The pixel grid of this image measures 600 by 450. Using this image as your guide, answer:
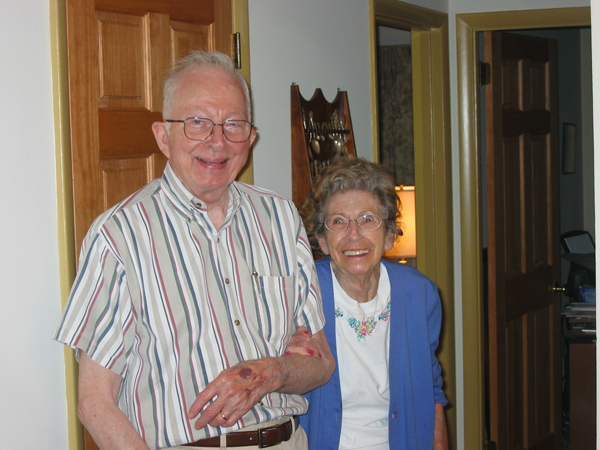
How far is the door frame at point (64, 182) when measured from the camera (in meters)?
1.56

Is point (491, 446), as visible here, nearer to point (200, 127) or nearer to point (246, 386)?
point (246, 386)

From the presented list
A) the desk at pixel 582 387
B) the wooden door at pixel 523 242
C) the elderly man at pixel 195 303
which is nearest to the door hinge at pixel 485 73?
the wooden door at pixel 523 242

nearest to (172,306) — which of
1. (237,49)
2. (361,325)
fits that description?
(361,325)

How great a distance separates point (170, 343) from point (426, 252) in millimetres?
2327

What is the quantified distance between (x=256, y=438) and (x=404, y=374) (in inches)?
23.2

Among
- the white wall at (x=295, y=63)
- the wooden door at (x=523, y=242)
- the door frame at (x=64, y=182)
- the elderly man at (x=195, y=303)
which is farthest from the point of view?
the wooden door at (x=523, y=242)

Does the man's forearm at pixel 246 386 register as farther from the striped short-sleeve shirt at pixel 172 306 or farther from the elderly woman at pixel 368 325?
the elderly woman at pixel 368 325

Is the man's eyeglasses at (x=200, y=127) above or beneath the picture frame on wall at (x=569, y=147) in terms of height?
beneath

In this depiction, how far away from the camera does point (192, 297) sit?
4.44ft

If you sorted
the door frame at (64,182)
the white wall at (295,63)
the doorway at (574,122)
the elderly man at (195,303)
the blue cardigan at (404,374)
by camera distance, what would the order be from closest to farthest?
the elderly man at (195,303), the door frame at (64,182), the blue cardigan at (404,374), the white wall at (295,63), the doorway at (574,122)

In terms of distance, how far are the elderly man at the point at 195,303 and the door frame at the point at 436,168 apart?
192 centimetres

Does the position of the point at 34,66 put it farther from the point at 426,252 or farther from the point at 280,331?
the point at 426,252

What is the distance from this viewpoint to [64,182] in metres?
1.58

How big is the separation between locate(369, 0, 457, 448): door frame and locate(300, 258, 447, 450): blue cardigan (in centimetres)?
144
